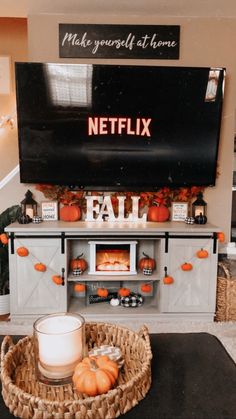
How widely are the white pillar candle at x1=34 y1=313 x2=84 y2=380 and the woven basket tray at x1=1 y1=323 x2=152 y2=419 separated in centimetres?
4

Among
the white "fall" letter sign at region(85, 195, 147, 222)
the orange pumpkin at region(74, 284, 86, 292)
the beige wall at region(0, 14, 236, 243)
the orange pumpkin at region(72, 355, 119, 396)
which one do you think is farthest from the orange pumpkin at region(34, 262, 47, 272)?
the orange pumpkin at region(72, 355, 119, 396)

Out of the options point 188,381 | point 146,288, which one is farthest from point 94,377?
point 146,288

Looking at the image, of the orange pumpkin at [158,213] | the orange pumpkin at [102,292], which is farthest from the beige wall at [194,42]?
the orange pumpkin at [102,292]

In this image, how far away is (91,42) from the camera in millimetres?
3160

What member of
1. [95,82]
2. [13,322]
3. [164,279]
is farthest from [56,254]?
[95,82]

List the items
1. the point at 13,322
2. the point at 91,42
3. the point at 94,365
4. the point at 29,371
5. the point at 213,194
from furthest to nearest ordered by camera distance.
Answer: the point at 213,194 < the point at 91,42 < the point at 13,322 < the point at 29,371 < the point at 94,365

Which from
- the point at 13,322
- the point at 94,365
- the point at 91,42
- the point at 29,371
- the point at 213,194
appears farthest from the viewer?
the point at 213,194

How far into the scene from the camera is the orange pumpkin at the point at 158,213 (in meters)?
3.25

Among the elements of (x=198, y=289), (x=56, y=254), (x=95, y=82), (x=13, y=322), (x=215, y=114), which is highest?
(x=95, y=82)

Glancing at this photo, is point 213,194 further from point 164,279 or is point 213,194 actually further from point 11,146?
point 11,146

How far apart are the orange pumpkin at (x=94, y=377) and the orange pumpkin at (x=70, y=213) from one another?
7.21 ft

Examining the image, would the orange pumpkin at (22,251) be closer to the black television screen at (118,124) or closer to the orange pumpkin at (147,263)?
the black television screen at (118,124)

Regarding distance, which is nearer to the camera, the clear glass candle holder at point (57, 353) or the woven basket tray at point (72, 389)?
the woven basket tray at point (72, 389)

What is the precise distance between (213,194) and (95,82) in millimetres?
1451
